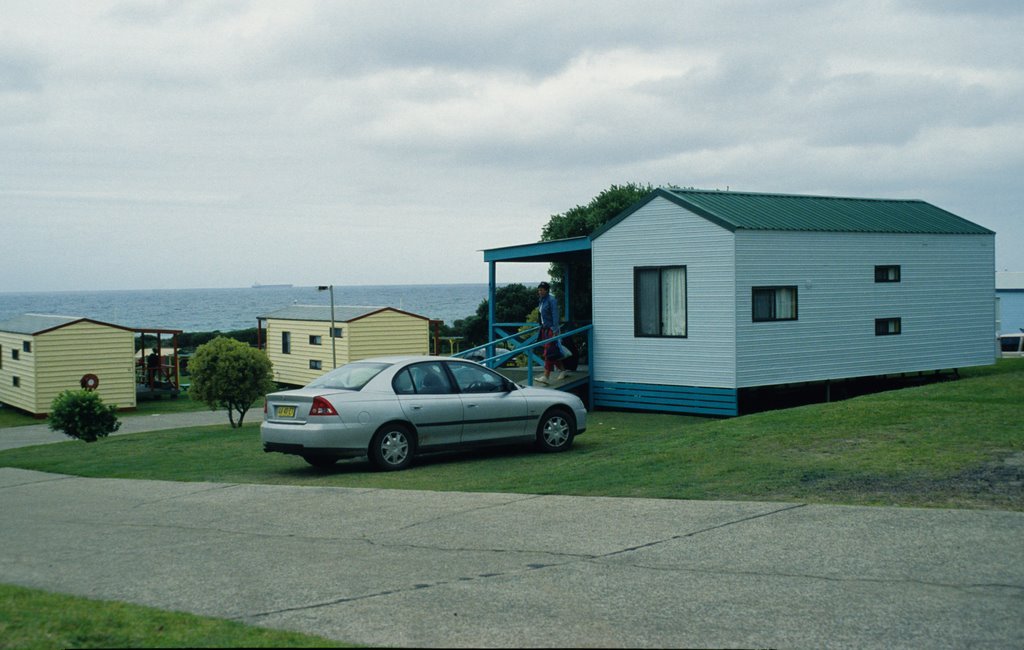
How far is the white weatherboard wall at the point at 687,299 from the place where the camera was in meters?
18.3

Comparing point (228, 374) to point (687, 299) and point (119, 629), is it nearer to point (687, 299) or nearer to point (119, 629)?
point (687, 299)

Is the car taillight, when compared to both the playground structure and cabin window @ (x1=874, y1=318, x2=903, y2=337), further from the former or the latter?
the playground structure

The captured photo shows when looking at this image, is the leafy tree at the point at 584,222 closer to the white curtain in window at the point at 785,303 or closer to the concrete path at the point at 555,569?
the white curtain in window at the point at 785,303

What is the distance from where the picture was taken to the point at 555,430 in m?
14.1

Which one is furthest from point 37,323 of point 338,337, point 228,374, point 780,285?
point 780,285

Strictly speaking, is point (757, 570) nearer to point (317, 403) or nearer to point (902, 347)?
point (317, 403)

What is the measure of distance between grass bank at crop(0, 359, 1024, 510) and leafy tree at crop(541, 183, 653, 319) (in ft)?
42.0

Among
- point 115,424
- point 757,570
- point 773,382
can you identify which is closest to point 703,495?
point 757,570

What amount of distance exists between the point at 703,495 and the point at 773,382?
376 inches

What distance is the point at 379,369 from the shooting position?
12.8 m

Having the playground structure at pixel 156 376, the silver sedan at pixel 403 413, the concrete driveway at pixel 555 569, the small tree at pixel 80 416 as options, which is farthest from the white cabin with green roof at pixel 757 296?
the playground structure at pixel 156 376

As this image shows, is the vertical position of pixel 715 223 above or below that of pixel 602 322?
above

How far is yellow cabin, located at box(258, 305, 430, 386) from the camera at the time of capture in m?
35.2

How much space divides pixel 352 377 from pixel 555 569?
6.36 meters
